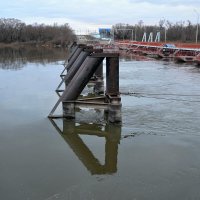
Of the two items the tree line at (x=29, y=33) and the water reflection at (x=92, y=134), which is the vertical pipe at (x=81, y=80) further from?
the tree line at (x=29, y=33)

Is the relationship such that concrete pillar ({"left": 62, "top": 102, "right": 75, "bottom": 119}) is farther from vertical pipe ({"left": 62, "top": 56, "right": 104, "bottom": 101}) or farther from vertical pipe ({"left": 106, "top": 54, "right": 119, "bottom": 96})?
vertical pipe ({"left": 106, "top": 54, "right": 119, "bottom": 96})

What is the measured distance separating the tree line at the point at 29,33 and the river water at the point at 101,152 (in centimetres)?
11894

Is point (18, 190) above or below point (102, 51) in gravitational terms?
below

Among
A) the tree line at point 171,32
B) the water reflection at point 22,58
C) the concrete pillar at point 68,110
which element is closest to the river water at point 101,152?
the concrete pillar at point 68,110

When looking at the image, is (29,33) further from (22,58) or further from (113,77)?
(113,77)

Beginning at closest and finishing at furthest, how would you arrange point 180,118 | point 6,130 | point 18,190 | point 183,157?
point 18,190, point 183,157, point 6,130, point 180,118

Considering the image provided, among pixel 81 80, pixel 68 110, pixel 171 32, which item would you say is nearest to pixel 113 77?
pixel 81 80

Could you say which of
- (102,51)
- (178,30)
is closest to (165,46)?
(102,51)

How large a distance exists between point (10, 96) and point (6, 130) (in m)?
7.67

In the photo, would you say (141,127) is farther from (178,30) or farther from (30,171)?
(178,30)

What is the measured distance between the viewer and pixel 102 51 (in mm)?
15312

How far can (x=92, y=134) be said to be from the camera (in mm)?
13281

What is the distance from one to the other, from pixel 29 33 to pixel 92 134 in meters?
141

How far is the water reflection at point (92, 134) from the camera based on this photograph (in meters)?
10.2
